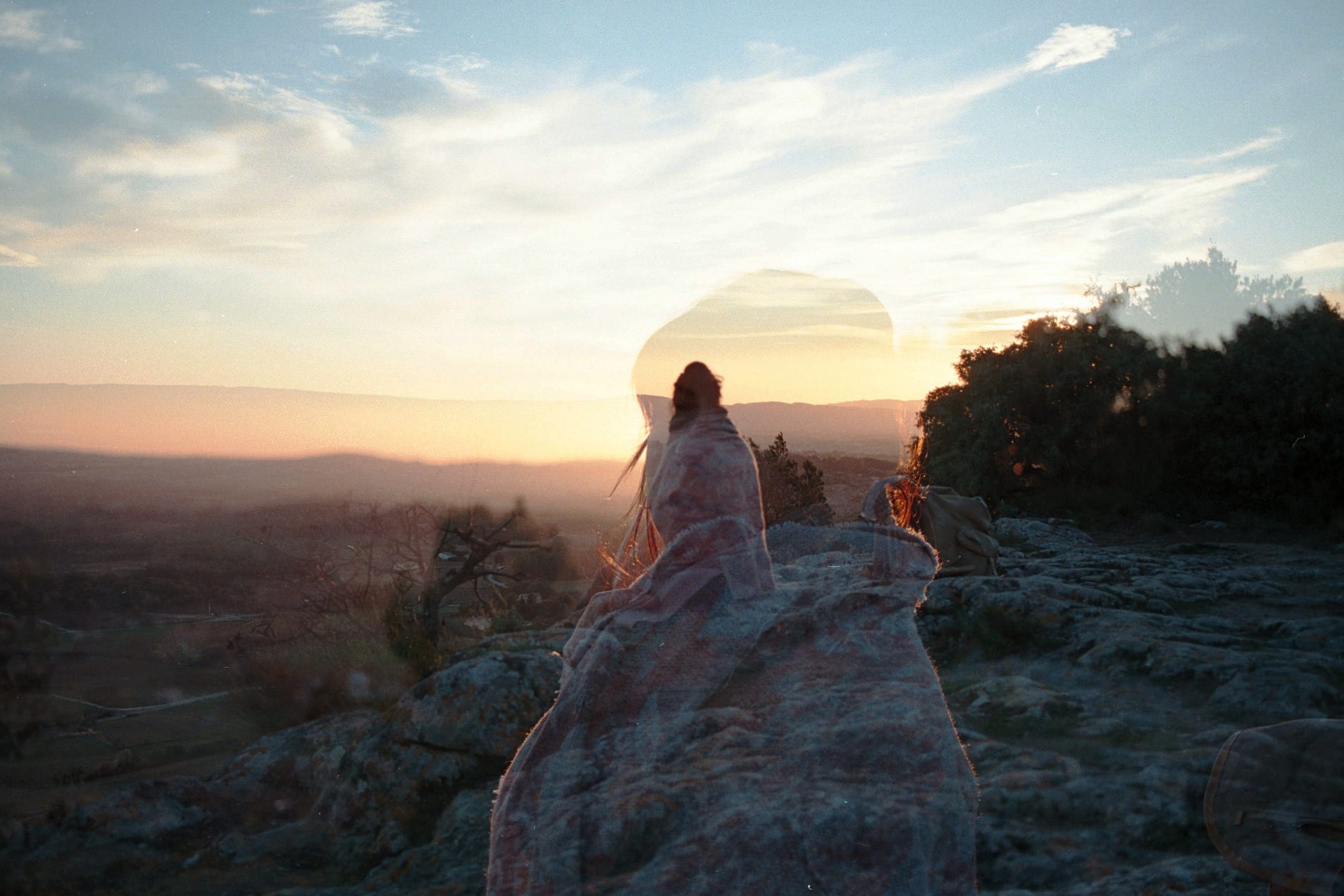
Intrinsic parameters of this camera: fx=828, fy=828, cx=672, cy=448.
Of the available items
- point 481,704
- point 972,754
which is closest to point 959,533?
point 972,754

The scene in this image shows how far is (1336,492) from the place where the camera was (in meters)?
19.3

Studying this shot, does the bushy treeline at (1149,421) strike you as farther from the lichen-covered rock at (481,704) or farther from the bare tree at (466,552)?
the lichen-covered rock at (481,704)

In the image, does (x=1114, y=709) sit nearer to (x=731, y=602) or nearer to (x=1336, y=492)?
(x=731, y=602)

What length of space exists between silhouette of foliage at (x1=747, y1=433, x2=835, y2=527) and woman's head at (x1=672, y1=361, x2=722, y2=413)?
13992mm

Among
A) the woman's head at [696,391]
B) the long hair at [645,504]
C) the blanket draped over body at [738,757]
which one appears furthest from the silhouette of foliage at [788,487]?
the blanket draped over body at [738,757]

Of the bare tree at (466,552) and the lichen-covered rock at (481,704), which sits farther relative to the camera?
the bare tree at (466,552)

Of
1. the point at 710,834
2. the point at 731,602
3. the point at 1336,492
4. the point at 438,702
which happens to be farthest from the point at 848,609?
the point at 1336,492

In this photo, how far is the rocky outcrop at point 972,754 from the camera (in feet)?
12.1

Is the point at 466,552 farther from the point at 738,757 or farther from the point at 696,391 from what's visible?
the point at 738,757

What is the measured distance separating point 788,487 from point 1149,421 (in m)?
11.2

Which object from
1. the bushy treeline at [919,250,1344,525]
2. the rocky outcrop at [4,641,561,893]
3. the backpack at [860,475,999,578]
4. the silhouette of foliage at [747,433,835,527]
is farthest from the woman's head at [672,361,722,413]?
the bushy treeline at [919,250,1344,525]

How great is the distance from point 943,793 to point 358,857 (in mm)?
5495

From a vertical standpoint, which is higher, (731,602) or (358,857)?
(731,602)

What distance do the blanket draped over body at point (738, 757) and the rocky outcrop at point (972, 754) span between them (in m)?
0.03
